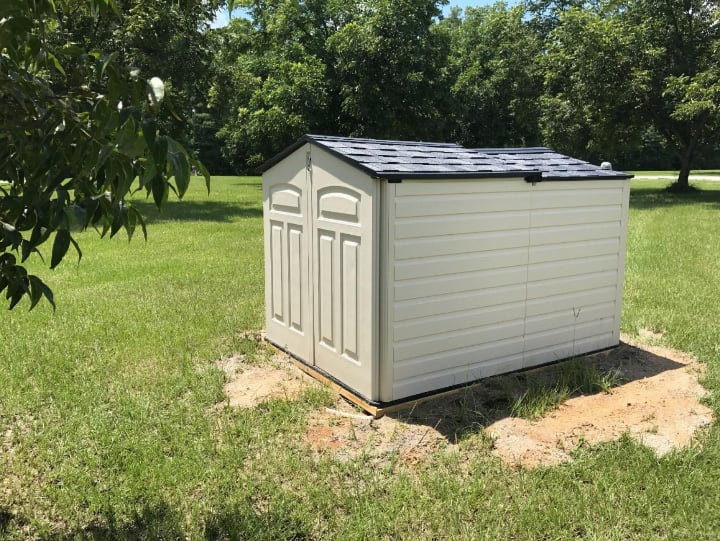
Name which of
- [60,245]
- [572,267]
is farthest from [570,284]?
[60,245]

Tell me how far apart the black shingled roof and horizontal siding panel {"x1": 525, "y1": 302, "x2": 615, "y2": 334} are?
1074mm

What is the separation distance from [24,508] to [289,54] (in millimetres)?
21508

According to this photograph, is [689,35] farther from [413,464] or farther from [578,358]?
[413,464]

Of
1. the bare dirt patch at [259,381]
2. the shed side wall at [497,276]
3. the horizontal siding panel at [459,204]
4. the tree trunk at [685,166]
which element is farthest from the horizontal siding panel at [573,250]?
the tree trunk at [685,166]

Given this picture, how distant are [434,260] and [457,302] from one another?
38cm

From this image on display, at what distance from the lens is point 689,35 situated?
20375mm

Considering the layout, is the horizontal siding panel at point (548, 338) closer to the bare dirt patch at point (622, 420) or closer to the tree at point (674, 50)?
the bare dirt patch at point (622, 420)

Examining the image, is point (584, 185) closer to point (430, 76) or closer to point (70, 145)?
point (70, 145)

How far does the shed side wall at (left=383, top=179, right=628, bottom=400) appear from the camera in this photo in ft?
14.1

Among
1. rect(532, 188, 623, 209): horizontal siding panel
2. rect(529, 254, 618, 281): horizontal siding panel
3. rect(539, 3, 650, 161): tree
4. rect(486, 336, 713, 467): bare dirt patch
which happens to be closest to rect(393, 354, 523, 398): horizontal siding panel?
rect(486, 336, 713, 467): bare dirt patch

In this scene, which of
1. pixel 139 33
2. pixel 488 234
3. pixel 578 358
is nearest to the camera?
pixel 488 234

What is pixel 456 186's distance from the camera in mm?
4375

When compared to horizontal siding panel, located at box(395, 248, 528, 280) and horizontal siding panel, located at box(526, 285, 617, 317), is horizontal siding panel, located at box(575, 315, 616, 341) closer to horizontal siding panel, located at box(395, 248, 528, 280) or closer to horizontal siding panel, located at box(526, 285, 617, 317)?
horizontal siding panel, located at box(526, 285, 617, 317)

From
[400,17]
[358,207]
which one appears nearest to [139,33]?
[400,17]
